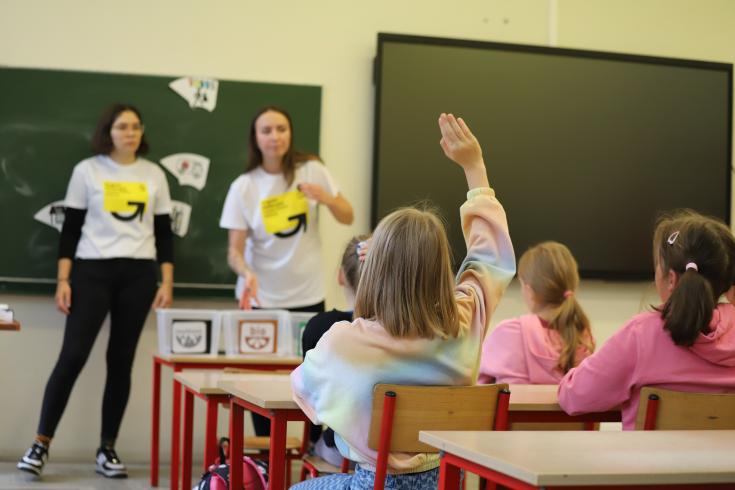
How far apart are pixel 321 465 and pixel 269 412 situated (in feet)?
2.18

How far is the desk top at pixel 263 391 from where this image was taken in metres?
2.13

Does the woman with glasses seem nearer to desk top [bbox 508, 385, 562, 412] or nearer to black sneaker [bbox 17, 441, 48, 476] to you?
black sneaker [bbox 17, 441, 48, 476]

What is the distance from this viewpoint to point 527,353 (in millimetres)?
3082

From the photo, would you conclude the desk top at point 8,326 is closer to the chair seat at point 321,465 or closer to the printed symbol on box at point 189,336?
the printed symbol on box at point 189,336

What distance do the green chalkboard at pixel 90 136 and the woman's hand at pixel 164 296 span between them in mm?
280

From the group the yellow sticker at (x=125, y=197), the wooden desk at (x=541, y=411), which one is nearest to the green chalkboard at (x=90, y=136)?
the yellow sticker at (x=125, y=197)

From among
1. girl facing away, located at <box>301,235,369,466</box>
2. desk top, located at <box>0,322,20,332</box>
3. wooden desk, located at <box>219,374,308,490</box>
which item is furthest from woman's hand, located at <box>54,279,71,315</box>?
wooden desk, located at <box>219,374,308,490</box>

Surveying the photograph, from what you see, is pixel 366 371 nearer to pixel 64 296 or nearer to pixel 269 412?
pixel 269 412

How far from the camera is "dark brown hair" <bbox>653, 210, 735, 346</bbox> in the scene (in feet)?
7.33

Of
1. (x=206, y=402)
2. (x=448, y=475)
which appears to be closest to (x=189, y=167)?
(x=206, y=402)

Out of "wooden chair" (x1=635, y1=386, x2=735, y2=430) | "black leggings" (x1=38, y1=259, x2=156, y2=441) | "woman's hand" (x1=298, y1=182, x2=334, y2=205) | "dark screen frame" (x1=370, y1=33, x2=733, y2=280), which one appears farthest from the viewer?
"dark screen frame" (x1=370, y1=33, x2=733, y2=280)

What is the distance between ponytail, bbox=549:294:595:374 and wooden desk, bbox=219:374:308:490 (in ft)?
3.32

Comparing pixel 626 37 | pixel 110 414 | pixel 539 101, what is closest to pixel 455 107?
pixel 539 101

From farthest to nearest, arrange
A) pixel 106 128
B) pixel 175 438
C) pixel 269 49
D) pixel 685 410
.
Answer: pixel 269 49, pixel 106 128, pixel 175 438, pixel 685 410
